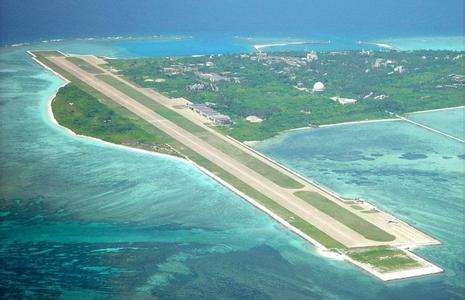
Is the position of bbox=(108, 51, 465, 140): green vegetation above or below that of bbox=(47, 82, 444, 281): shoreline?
above

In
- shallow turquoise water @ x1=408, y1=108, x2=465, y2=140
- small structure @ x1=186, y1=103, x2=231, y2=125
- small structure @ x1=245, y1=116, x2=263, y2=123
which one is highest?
small structure @ x1=186, y1=103, x2=231, y2=125

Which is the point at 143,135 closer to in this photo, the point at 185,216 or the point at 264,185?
the point at 264,185

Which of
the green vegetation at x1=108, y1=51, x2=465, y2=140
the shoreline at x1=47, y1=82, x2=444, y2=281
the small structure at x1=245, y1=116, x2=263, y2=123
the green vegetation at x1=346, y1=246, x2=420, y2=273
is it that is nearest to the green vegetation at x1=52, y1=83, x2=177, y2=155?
the shoreline at x1=47, y1=82, x2=444, y2=281

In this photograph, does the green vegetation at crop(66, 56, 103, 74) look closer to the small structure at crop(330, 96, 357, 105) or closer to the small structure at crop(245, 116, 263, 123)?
the small structure at crop(245, 116, 263, 123)

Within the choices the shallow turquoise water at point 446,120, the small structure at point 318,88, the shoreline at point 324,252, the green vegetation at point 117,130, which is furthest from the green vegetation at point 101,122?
the shallow turquoise water at point 446,120

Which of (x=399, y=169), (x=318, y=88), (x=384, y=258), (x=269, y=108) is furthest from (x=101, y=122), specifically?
(x=384, y=258)

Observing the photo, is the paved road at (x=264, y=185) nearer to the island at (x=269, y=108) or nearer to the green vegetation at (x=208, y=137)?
the island at (x=269, y=108)

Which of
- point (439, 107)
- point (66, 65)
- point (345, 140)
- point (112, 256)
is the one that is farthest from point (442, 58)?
point (112, 256)
